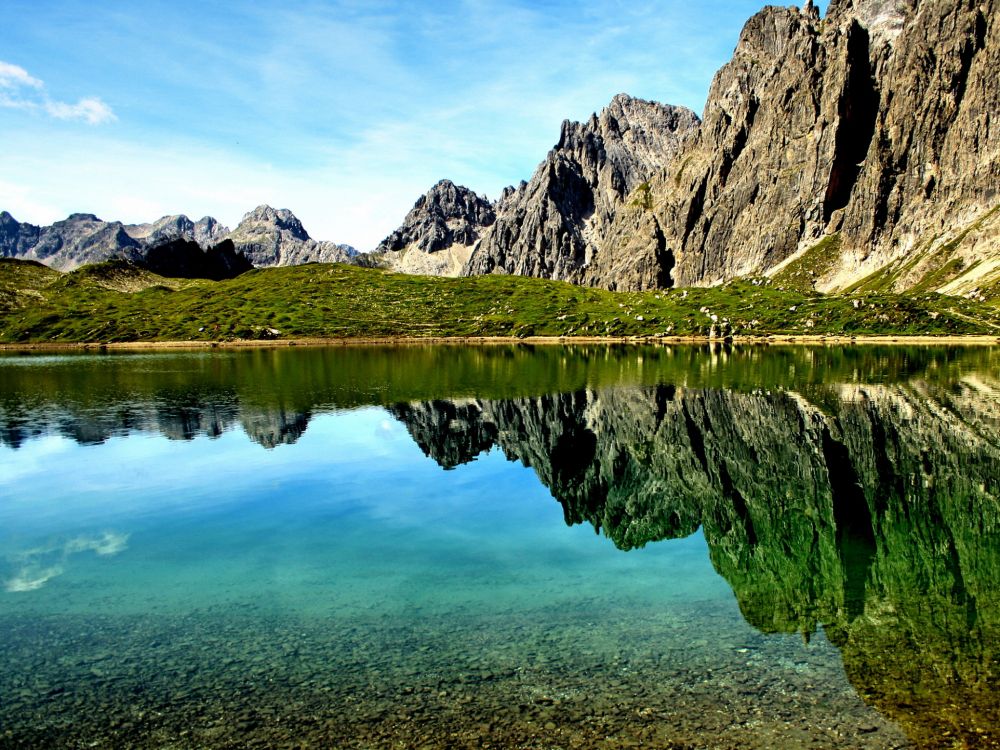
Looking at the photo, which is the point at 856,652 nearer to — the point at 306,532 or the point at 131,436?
the point at 306,532

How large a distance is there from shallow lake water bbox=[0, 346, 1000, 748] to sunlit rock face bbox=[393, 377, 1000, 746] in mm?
147

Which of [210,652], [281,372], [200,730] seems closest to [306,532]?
[210,652]

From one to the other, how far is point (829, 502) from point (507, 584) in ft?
57.4

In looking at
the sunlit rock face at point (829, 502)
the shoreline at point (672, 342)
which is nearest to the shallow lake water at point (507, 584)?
the sunlit rock face at point (829, 502)

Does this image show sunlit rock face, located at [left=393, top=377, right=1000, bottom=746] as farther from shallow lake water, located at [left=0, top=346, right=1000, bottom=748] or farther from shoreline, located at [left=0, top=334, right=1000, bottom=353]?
shoreline, located at [left=0, top=334, right=1000, bottom=353]

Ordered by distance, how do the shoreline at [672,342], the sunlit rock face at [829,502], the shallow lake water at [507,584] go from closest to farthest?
the shallow lake water at [507,584] → the sunlit rock face at [829,502] → the shoreline at [672,342]

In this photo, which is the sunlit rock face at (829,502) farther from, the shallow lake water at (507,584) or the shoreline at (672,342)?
the shoreline at (672,342)

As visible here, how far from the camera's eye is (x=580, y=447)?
1847 inches

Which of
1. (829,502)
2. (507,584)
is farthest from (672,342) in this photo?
(507,584)

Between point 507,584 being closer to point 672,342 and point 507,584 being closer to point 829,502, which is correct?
point 829,502

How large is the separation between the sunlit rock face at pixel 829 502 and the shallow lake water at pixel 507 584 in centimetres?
15

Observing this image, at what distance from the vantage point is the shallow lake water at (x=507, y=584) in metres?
15.6

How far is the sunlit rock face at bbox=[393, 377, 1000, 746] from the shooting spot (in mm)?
18141

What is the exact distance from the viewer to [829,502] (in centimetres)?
3192
